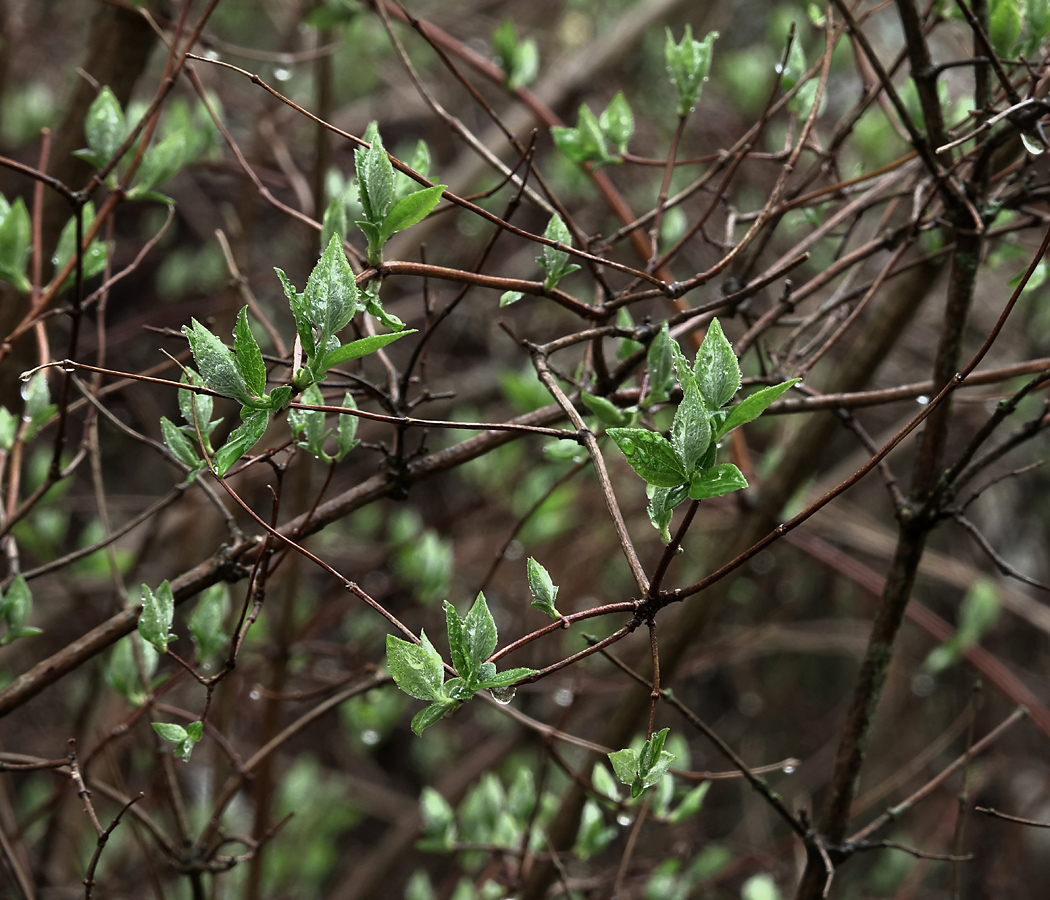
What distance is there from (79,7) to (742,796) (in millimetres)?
3109

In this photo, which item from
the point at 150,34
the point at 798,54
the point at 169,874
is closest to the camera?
the point at 798,54

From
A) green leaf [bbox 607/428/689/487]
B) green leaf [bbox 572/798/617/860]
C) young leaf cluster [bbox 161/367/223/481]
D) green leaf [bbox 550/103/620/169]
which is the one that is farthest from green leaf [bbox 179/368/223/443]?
green leaf [bbox 572/798/617/860]

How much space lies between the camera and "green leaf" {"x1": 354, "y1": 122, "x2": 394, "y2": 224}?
2.24 ft

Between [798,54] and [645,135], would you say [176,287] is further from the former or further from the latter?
[798,54]

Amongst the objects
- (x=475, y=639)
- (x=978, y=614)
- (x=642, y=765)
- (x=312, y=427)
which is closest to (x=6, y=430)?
(x=312, y=427)

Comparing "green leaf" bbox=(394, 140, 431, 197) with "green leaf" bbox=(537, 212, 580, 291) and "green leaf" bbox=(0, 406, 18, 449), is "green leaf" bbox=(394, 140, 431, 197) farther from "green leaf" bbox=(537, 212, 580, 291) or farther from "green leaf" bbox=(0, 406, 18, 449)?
"green leaf" bbox=(0, 406, 18, 449)

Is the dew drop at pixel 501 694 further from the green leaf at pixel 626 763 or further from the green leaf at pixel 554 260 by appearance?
the green leaf at pixel 554 260

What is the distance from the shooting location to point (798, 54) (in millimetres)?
1045

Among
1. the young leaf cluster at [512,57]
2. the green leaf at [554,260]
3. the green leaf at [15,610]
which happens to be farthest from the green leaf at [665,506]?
the young leaf cluster at [512,57]

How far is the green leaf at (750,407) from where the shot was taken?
22.3 inches

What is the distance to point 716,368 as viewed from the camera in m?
0.61

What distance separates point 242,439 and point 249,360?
52 mm

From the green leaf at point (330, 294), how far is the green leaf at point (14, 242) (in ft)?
1.69

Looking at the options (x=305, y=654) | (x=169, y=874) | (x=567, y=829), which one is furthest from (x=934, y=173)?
(x=169, y=874)
